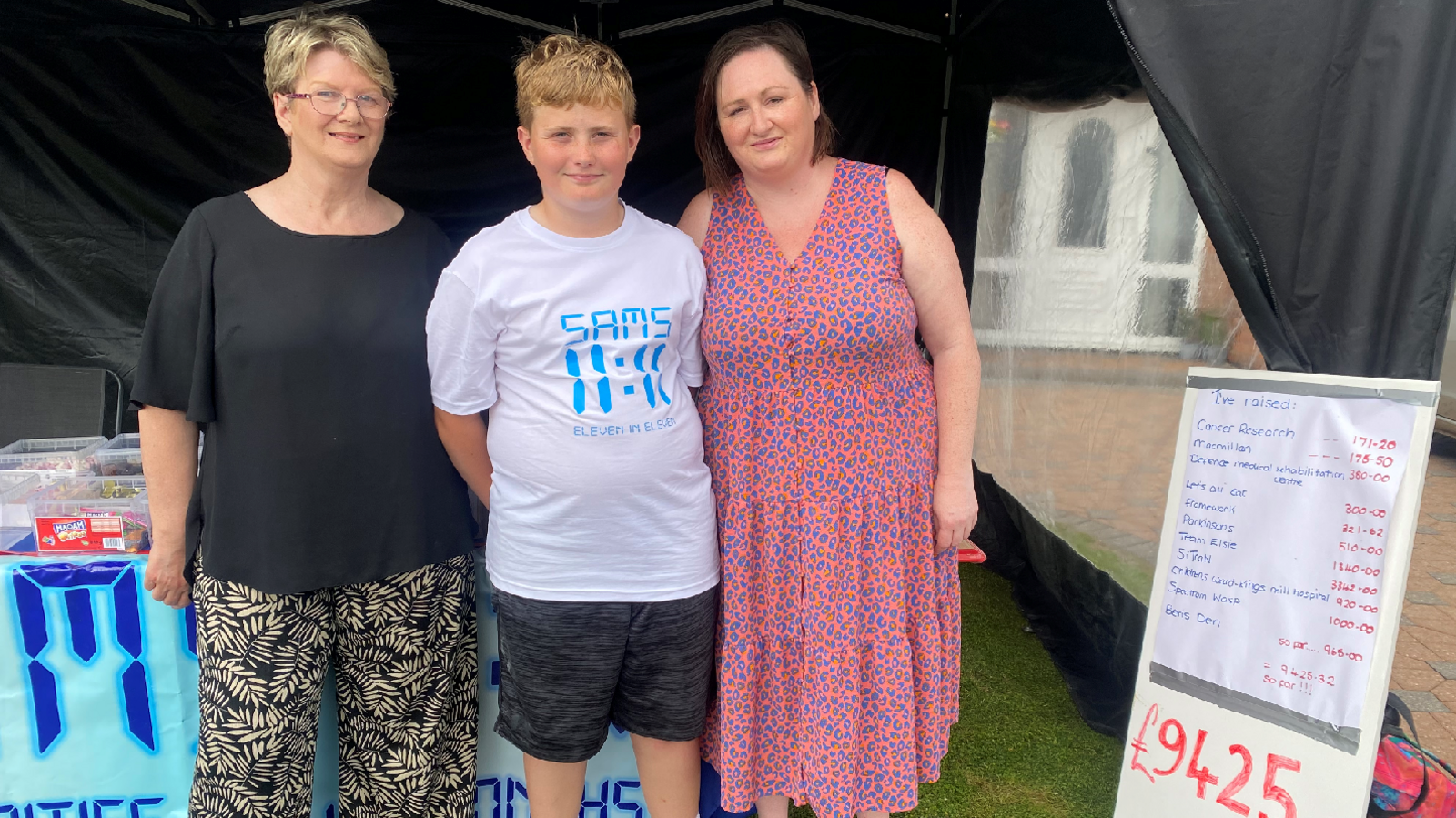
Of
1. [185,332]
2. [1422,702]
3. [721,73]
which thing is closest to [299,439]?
[185,332]

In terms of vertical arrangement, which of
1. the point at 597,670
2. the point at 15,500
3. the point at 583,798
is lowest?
the point at 583,798

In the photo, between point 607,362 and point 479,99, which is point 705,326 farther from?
point 479,99

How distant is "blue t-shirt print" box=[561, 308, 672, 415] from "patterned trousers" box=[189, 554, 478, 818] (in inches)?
19.2

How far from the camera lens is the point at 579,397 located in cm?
128

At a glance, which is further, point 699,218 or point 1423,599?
point 1423,599

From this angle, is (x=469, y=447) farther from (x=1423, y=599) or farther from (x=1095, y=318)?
(x=1423, y=599)

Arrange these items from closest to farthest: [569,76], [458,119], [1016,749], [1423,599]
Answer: [569,76], [1016,749], [458,119], [1423,599]

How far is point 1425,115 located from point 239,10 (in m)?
3.46

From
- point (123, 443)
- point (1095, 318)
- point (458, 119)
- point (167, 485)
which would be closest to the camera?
point (167, 485)

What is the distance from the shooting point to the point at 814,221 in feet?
4.72

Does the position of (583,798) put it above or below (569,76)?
below

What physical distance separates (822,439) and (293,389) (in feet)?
2.89

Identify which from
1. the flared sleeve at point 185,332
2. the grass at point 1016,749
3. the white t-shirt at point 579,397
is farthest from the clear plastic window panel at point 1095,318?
the flared sleeve at point 185,332

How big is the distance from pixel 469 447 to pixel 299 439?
0.87 feet
